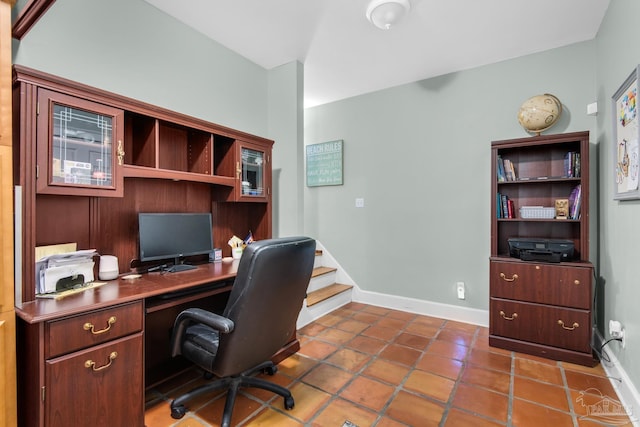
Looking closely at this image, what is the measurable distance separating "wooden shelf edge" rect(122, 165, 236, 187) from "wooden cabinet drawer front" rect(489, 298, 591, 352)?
253 cm

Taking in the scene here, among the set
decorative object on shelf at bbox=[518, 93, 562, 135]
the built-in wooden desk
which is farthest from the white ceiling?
the built-in wooden desk

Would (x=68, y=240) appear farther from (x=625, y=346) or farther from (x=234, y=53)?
(x=625, y=346)

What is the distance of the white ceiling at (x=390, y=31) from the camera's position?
7.20ft

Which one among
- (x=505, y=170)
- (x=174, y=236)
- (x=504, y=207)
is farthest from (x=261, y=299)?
(x=505, y=170)

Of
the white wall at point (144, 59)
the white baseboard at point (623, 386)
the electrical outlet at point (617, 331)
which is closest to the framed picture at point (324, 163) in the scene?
the white wall at point (144, 59)

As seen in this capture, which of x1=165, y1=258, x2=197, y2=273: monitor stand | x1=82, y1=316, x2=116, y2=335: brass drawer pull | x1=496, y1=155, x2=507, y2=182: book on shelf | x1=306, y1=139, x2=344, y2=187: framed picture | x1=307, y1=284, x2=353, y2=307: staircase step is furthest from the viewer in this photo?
x1=306, y1=139, x2=344, y2=187: framed picture

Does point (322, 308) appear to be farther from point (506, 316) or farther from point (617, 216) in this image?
point (617, 216)

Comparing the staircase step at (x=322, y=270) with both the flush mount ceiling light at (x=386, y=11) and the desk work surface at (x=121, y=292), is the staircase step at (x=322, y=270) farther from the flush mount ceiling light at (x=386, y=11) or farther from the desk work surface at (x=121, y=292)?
the flush mount ceiling light at (x=386, y=11)

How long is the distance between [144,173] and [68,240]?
57cm

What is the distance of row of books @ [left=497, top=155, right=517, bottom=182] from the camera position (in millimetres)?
2742

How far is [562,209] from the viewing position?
101 inches

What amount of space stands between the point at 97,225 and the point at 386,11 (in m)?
2.44

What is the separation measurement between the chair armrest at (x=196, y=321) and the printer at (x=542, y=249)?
95.8 inches

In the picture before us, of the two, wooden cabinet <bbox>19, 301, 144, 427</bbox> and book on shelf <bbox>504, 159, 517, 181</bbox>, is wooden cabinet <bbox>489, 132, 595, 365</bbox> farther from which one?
wooden cabinet <bbox>19, 301, 144, 427</bbox>
